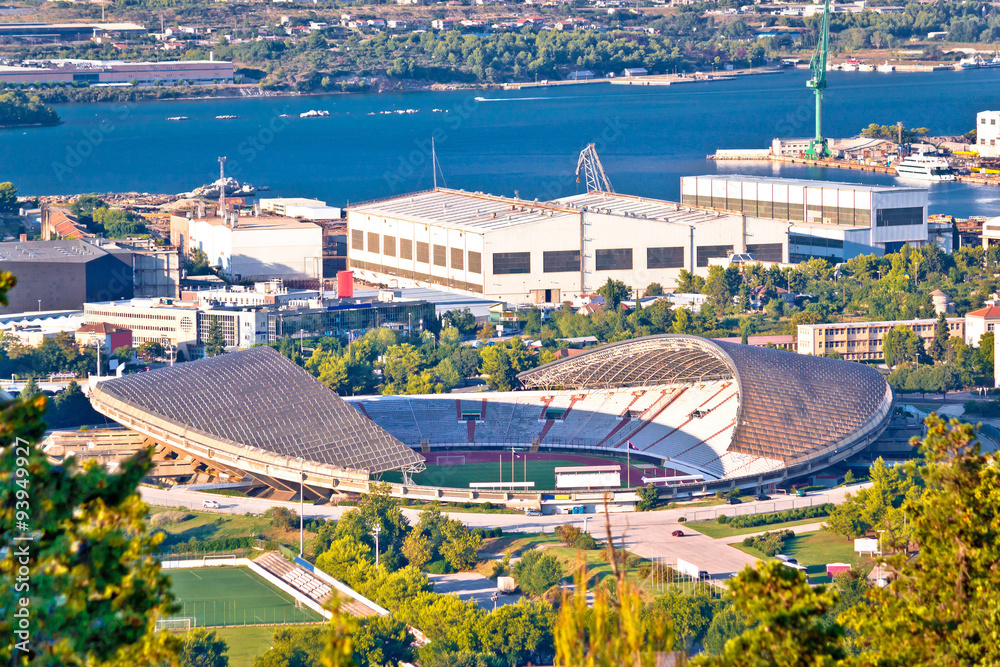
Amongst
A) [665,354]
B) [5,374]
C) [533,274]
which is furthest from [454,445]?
[533,274]

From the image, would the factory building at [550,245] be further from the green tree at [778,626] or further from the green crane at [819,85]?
the green tree at [778,626]

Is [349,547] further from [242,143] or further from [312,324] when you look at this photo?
[242,143]

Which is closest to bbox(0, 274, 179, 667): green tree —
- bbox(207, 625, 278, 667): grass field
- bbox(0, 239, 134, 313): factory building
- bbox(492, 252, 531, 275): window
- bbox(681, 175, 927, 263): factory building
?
bbox(207, 625, 278, 667): grass field

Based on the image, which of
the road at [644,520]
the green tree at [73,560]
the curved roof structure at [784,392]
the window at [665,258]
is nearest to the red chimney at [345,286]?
the window at [665,258]

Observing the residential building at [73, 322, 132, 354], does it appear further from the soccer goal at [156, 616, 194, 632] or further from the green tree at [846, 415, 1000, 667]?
the green tree at [846, 415, 1000, 667]

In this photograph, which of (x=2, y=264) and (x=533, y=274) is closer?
(x=2, y=264)

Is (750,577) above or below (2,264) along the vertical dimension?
above

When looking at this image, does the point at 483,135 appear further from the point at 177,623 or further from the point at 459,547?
the point at 177,623
